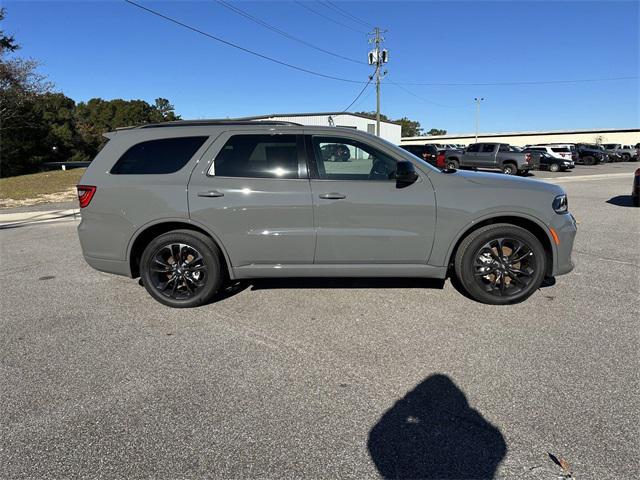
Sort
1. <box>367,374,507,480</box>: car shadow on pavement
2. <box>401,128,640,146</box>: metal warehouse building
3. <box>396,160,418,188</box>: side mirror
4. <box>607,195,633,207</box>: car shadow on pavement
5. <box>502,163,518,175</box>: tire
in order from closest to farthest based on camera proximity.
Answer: <box>367,374,507,480</box>: car shadow on pavement < <box>396,160,418,188</box>: side mirror < <box>607,195,633,207</box>: car shadow on pavement < <box>502,163,518,175</box>: tire < <box>401,128,640,146</box>: metal warehouse building

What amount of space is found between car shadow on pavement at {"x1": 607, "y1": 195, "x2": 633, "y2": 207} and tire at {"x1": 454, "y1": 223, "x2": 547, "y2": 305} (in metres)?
9.05

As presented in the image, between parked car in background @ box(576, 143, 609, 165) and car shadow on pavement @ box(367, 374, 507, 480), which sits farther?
parked car in background @ box(576, 143, 609, 165)

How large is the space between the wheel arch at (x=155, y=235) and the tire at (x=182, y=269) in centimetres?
7

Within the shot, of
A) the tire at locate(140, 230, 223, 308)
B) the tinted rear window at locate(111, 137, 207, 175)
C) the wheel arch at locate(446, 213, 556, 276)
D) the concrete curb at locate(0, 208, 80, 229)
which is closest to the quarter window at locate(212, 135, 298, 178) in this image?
the tinted rear window at locate(111, 137, 207, 175)

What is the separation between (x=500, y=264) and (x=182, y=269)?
323 centimetres

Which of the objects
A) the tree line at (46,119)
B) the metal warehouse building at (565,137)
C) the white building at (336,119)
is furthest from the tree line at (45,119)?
the metal warehouse building at (565,137)

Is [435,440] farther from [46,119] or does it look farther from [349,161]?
[46,119]

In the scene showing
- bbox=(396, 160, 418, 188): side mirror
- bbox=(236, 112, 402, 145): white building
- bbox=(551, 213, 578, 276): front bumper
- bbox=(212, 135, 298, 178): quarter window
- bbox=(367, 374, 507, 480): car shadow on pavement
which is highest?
bbox=(236, 112, 402, 145): white building

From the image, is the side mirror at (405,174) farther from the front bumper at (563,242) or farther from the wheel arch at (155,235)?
the wheel arch at (155,235)

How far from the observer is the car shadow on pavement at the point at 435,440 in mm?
2154

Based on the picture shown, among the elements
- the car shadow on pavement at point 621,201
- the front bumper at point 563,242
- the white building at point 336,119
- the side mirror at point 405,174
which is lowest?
the car shadow on pavement at point 621,201

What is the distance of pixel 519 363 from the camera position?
3.15 metres

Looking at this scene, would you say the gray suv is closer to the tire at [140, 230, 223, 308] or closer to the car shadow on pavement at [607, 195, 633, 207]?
the tire at [140, 230, 223, 308]

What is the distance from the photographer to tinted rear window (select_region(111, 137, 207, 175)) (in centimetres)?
426
